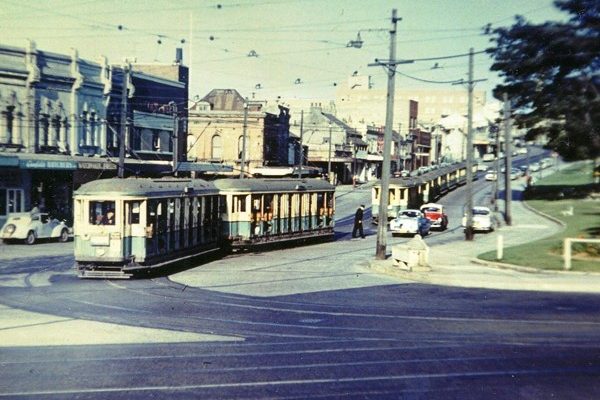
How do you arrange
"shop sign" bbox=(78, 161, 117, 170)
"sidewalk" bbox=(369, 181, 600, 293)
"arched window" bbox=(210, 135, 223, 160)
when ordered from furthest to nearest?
"arched window" bbox=(210, 135, 223, 160)
"shop sign" bbox=(78, 161, 117, 170)
"sidewalk" bbox=(369, 181, 600, 293)

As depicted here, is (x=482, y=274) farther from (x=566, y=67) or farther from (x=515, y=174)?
(x=515, y=174)

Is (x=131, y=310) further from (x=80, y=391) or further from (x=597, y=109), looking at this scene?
(x=597, y=109)

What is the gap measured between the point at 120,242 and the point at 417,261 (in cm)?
944

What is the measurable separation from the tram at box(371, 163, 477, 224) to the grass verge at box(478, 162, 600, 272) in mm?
7860

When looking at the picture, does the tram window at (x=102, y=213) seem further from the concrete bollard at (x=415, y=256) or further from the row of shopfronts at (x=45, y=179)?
the row of shopfronts at (x=45, y=179)

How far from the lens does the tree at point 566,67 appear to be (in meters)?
24.6

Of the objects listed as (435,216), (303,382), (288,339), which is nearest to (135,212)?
(288,339)

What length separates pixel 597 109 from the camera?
24.6m

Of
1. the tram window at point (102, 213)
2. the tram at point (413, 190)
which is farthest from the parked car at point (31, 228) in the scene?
the tram at point (413, 190)

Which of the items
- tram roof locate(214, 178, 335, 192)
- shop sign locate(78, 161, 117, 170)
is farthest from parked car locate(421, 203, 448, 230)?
shop sign locate(78, 161, 117, 170)

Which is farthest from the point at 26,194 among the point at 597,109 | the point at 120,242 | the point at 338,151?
the point at 338,151

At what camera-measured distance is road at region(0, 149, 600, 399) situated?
390 inches

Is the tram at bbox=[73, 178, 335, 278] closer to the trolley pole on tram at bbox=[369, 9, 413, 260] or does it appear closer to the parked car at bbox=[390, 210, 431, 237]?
the trolley pole on tram at bbox=[369, 9, 413, 260]

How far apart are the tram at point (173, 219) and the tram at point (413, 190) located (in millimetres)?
13343
